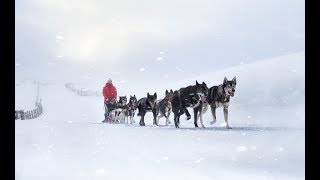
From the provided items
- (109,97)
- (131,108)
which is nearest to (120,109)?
(131,108)

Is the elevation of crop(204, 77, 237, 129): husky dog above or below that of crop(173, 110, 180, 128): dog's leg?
above

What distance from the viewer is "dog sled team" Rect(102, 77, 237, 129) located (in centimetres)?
620

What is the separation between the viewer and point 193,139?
586 centimetres

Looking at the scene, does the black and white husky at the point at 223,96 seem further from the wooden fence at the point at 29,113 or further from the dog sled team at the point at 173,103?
the wooden fence at the point at 29,113

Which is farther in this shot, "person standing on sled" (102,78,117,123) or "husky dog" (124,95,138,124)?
"husky dog" (124,95,138,124)

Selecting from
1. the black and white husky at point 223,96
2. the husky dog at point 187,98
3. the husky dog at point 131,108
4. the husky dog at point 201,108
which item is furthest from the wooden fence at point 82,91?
the black and white husky at point 223,96

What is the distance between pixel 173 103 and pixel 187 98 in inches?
7.4

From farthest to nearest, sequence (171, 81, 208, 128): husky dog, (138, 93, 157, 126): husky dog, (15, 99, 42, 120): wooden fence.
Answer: (138, 93, 157, 126): husky dog, (171, 81, 208, 128): husky dog, (15, 99, 42, 120): wooden fence

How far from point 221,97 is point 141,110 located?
113 cm

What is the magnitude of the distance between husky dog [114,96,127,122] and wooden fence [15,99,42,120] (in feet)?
3.35

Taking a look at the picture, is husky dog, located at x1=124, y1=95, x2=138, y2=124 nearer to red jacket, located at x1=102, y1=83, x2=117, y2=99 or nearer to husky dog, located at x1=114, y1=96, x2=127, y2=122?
husky dog, located at x1=114, y1=96, x2=127, y2=122

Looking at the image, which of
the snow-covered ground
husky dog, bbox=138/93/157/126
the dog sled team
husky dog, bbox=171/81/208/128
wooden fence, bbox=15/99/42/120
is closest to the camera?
the snow-covered ground

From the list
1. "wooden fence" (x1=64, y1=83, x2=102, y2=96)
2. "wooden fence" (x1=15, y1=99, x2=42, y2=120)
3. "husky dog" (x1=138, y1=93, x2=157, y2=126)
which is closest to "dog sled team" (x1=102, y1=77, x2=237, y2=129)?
"husky dog" (x1=138, y1=93, x2=157, y2=126)
